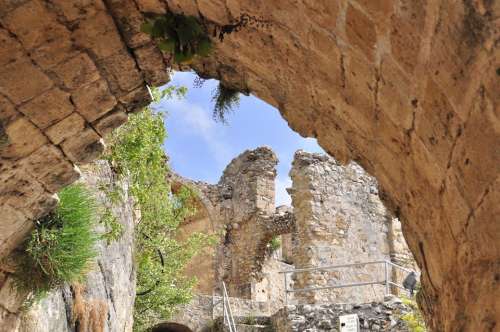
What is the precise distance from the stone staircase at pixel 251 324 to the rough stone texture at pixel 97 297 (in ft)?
14.9

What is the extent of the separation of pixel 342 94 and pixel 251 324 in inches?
437

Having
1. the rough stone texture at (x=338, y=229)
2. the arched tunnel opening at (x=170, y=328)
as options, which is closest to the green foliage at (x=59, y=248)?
the arched tunnel opening at (x=170, y=328)

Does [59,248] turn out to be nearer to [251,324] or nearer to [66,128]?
[66,128]

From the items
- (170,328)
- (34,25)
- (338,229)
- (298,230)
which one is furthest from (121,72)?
(338,229)

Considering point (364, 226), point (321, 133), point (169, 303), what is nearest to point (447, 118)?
point (321, 133)

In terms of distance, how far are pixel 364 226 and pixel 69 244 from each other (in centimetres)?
1221

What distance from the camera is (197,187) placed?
845 inches

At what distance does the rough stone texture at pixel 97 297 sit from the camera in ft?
20.1

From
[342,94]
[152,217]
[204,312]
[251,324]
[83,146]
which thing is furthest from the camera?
[204,312]

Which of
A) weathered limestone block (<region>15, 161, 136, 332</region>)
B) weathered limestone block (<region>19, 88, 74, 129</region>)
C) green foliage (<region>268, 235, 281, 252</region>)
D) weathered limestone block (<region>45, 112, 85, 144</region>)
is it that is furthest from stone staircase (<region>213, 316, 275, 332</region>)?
weathered limestone block (<region>19, 88, 74, 129</region>)

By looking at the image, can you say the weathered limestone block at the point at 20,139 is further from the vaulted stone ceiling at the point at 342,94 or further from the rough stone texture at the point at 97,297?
the rough stone texture at the point at 97,297

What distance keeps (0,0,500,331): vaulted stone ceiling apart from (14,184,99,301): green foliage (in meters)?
0.20

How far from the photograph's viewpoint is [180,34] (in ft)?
13.8

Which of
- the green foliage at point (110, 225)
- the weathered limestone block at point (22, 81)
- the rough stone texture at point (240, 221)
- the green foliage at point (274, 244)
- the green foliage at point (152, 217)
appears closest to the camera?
the weathered limestone block at point (22, 81)
